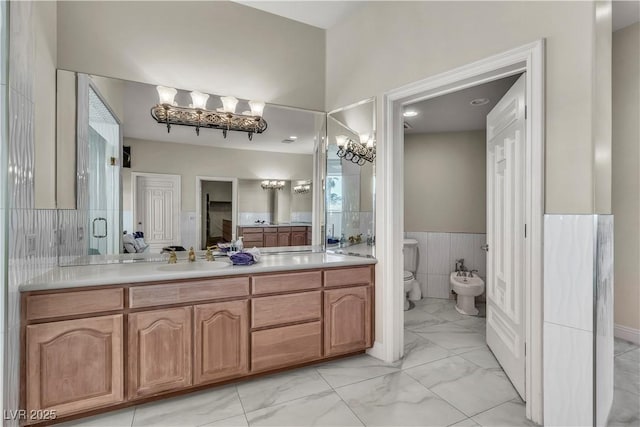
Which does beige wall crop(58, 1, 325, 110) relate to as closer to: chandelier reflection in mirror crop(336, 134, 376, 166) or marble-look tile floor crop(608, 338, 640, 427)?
chandelier reflection in mirror crop(336, 134, 376, 166)

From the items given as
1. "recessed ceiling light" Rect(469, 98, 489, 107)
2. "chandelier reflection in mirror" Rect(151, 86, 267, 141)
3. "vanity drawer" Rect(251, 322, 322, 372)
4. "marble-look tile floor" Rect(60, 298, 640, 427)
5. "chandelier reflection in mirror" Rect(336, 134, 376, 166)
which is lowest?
"marble-look tile floor" Rect(60, 298, 640, 427)

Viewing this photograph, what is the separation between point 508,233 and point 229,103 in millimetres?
2438

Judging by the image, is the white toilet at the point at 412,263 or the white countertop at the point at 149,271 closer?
the white countertop at the point at 149,271

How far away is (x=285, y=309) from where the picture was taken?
7.39ft

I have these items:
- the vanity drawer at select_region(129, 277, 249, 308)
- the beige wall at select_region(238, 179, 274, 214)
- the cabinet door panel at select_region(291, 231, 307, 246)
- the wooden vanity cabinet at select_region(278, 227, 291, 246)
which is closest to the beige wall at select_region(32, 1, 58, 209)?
the vanity drawer at select_region(129, 277, 249, 308)


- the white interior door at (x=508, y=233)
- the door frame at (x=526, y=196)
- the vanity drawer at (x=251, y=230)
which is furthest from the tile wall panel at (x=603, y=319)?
the vanity drawer at (x=251, y=230)

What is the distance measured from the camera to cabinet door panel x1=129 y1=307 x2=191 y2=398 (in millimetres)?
1830

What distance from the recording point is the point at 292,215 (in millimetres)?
2953

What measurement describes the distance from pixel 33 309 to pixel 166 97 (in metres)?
1.66

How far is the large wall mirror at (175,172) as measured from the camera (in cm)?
217

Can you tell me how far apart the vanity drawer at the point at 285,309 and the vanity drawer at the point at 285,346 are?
6 cm

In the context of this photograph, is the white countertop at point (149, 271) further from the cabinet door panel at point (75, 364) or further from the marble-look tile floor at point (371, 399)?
the marble-look tile floor at point (371, 399)

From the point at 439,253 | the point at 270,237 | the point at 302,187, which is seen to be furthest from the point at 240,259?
the point at 439,253

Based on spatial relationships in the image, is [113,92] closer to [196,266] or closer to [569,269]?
[196,266]
